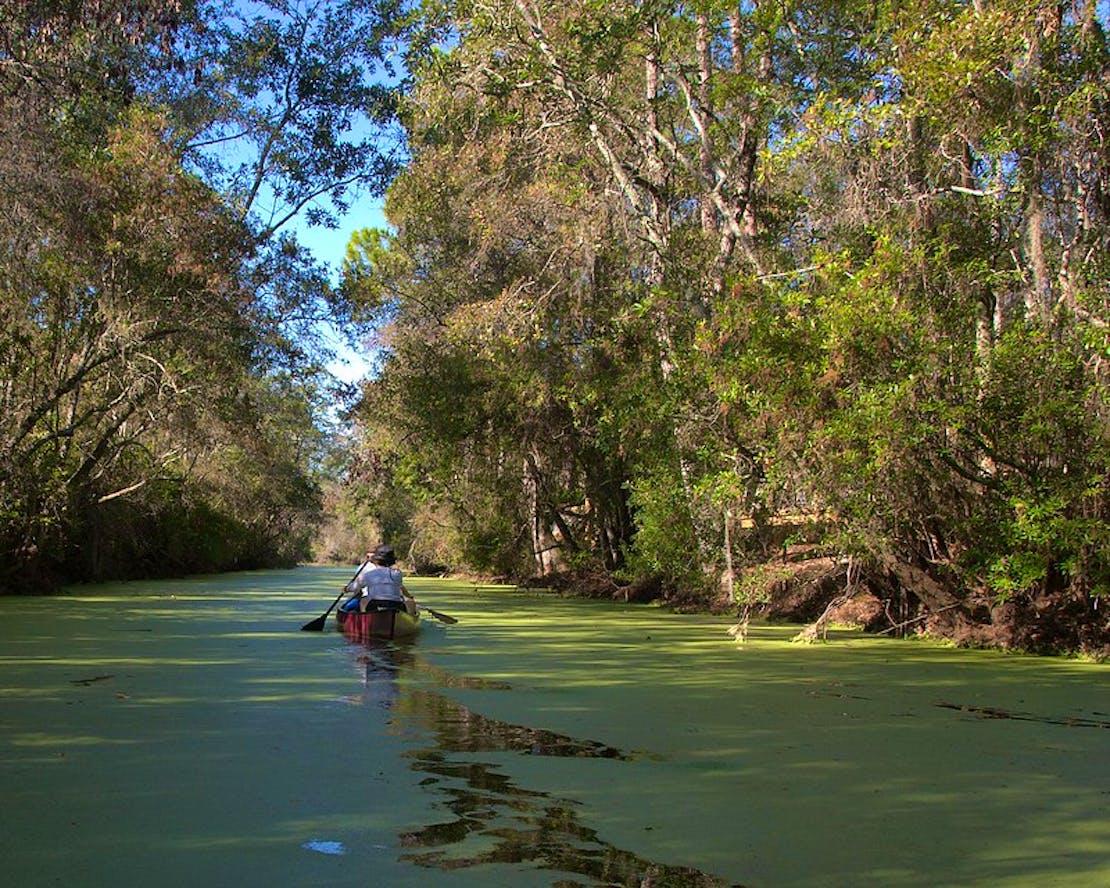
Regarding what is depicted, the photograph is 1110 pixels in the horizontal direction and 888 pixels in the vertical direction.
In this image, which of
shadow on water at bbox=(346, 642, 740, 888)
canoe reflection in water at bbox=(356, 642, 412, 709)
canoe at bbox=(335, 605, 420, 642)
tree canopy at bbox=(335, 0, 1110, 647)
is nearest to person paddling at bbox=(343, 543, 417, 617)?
canoe at bbox=(335, 605, 420, 642)

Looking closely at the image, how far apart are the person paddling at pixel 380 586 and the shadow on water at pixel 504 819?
5084 millimetres

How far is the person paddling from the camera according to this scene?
1142 cm

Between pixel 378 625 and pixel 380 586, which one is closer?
pixel 378 625

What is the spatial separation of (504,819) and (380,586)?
7817 mm

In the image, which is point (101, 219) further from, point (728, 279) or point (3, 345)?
point (728, 279)

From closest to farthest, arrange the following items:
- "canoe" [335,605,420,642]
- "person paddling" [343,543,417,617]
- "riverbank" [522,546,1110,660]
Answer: "riverbank" [522,546,1110,660] → "canoe" [335,605,420,642] → "person paddling" [343,543,417,617]

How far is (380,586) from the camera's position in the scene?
1152 cm

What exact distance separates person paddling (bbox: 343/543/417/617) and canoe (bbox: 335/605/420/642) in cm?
9

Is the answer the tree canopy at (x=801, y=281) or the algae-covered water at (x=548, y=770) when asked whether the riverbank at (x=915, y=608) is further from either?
the algae-covered water at (x=548, y=770)

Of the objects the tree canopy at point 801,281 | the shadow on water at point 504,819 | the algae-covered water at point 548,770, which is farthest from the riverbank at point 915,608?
the shadow on water at point 504,819

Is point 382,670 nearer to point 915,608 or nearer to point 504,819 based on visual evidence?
point 504,819

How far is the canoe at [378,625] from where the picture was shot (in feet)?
36.8

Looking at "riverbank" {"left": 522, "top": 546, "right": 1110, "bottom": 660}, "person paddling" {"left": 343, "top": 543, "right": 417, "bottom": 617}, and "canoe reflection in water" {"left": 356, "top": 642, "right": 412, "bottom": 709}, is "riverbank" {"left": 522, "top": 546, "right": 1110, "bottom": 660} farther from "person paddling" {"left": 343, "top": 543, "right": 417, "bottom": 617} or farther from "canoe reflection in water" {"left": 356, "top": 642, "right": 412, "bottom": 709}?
"person paddling" {"left": 343, "top": 543, "right": 417, "bottom": 617}

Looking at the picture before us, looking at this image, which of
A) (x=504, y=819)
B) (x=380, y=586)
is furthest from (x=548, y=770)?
(x=380, y=586)
